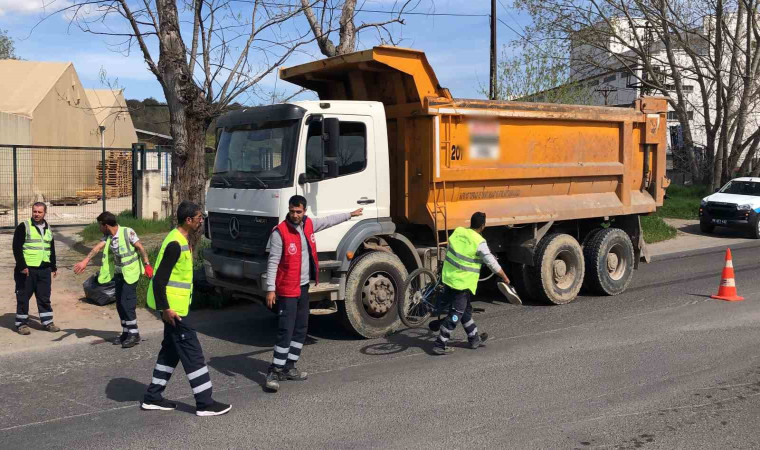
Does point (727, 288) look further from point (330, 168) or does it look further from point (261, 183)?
point (261, 183)

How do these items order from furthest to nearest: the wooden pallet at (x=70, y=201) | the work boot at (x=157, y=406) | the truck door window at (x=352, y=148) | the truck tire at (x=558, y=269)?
1. the wooden pallet at (x=70, y=201)
2. the truck tire at (x=558, y=269)
3. the truck door window at (x=352, y=148)
4. the work boot at (x=157, y=406)

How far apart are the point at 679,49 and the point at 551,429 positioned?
84.5 feet

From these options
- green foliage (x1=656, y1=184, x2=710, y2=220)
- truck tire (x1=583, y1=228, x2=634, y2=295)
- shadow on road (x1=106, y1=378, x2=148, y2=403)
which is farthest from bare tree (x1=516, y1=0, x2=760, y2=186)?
shadow on road (x1=106, y1=378, x2=148, y2=403)

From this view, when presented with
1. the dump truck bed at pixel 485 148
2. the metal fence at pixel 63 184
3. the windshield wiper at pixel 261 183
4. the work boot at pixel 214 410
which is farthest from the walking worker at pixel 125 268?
the metal fence at pixel 63 184

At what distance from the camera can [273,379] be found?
6.08 meters

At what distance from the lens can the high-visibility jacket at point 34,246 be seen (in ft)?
26.6

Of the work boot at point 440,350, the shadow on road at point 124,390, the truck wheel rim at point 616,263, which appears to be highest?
the truck wheel rim at point 616,263

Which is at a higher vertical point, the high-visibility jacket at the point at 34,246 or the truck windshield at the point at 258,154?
the truck windshield at the point at 258,154

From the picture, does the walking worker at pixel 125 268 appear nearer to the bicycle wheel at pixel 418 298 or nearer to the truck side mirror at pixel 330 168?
the truck side mirror at pixel 330 168

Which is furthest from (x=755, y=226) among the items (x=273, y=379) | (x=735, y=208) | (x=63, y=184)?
(x=63, y=184)

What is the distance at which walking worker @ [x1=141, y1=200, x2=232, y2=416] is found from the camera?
5387 millimetres

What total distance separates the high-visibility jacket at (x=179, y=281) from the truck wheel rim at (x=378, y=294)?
2603 millimetres

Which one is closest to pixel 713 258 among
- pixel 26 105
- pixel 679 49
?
pixel 679 49

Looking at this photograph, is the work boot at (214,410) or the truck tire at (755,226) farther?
the truck tire at (755,226)
